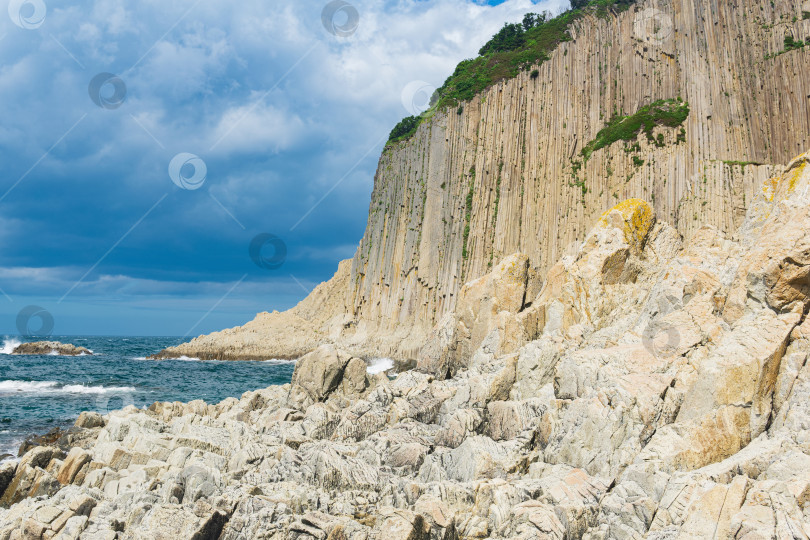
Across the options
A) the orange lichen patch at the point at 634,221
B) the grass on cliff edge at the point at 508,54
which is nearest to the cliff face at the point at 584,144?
the grass on cliff edge at the point at 508,54

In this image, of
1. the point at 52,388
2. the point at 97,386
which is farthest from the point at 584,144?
the point at 52,388

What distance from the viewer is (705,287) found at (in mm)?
14422

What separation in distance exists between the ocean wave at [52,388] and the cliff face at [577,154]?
2479 centimetres

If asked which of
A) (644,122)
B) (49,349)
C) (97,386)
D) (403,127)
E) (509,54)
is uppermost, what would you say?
(509,54)

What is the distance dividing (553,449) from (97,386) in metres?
35.9

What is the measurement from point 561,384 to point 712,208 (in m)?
28.7

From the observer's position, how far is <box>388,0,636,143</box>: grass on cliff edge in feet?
181

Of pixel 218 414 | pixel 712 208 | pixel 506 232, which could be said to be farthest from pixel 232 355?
pixel 712 208

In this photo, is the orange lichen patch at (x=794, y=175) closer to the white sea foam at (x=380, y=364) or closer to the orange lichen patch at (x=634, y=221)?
the orange lichen patch at (x=634, y=221)

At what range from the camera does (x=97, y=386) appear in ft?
126

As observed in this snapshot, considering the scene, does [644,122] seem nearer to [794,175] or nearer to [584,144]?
[584,144]

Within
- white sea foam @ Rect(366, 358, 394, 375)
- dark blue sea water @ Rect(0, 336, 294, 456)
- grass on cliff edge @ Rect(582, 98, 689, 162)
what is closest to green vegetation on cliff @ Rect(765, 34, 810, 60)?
grass on cliff edge @ Rect(582, 98, 689, 162)

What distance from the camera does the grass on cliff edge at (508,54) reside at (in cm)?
5506

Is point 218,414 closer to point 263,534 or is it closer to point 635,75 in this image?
point 263,534
